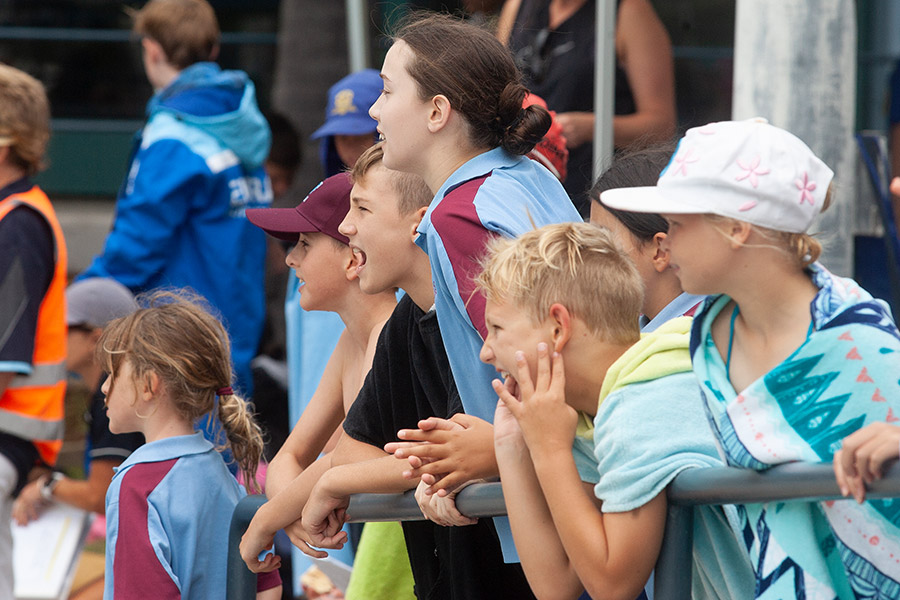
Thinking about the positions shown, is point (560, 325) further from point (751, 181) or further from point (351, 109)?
point (351, 109)

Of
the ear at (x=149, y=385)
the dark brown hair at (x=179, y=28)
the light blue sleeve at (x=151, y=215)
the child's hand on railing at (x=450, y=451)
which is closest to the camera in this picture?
the child's hand on railing at (x=450, y=451)

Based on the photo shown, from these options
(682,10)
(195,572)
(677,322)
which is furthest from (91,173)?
(677,322)

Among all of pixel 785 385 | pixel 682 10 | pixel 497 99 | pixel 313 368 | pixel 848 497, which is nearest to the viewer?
pixel 848 497

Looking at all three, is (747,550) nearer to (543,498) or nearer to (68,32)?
(543,498)

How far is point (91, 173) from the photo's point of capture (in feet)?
37.8

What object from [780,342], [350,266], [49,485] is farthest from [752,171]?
[49,485]

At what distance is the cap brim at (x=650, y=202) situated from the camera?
1957 millimetres

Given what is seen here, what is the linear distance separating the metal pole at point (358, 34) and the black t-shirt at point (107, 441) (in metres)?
2.90

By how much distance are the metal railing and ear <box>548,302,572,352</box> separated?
0.30m

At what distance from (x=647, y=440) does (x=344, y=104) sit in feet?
10.0

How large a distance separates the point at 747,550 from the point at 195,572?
137 centimetres

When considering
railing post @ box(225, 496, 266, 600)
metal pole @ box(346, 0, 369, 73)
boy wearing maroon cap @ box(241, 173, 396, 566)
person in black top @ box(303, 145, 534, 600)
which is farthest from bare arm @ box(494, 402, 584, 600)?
metal pole @ box(346, 0, 369, 73)

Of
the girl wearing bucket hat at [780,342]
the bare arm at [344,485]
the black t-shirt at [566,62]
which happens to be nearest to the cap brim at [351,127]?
the black t-shirt at [566,62]

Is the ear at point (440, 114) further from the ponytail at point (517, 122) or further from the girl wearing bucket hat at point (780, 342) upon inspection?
the girl wearing bucket hat at point (780, 342)
